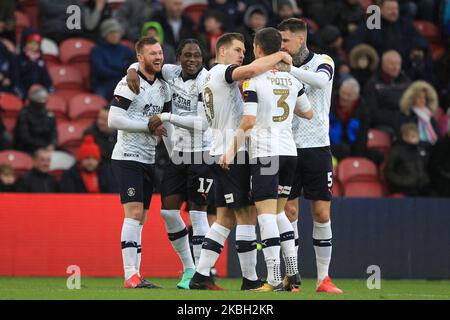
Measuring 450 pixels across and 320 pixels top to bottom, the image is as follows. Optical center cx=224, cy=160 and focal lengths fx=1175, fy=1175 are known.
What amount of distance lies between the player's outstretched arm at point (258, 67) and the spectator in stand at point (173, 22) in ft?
27.0

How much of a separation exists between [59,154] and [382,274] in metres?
5.20

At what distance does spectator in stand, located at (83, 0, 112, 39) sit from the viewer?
65.1ft

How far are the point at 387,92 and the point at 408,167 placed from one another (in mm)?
1856

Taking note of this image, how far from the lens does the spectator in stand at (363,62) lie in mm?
Result: 19703

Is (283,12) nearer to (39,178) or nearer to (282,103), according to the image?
(39,178)

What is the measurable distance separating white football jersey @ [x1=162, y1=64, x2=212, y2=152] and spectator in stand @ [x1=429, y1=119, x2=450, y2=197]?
19.9ft

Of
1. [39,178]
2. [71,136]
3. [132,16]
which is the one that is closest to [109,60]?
[71,136]

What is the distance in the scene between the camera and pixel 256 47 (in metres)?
11.7

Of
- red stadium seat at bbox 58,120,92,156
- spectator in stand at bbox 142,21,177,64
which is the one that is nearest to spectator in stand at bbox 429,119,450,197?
spectator in stand at bbox 142,21,177,64

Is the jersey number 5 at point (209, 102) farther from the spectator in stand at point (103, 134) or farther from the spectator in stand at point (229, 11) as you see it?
the spectator in stand at point (229, 11)

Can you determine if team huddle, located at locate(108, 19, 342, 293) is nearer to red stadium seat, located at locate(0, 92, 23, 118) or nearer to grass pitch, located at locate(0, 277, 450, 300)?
grass pitch, located at locate(0, 277, 450, 300)

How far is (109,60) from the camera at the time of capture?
18984 mm

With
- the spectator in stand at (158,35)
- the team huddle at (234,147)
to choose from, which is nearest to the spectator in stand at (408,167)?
the spectator in stand at (158,35)

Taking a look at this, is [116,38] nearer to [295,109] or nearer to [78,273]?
[78,273]
